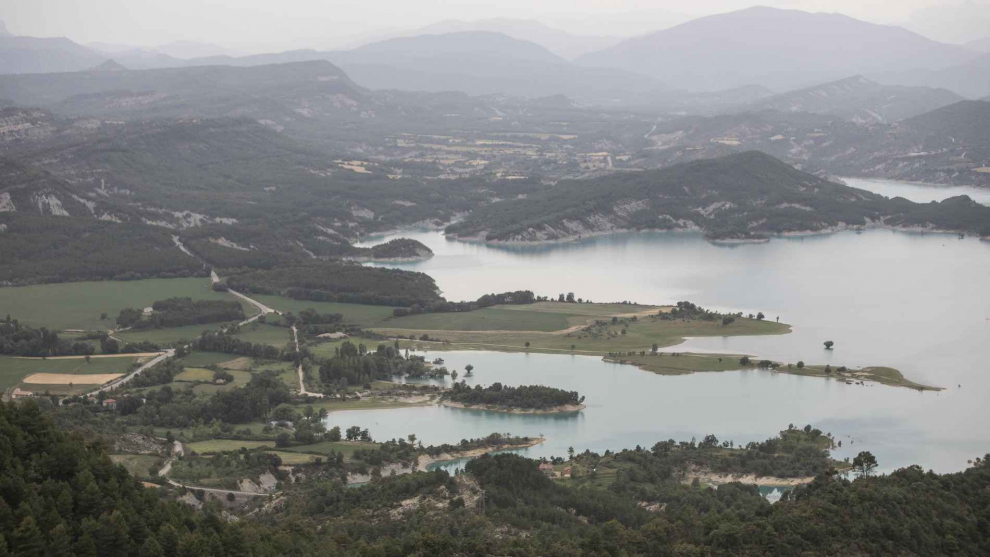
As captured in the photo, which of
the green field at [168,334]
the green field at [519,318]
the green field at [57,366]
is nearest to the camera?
the green field at [57,366]

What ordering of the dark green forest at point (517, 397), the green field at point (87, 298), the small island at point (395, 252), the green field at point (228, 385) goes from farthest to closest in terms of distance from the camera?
the small island at point (395, 252), the green field at point (87, 298), the green field at point (228, 385), the dark green forest at point (517, 397)

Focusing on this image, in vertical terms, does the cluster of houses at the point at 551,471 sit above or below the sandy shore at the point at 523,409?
below

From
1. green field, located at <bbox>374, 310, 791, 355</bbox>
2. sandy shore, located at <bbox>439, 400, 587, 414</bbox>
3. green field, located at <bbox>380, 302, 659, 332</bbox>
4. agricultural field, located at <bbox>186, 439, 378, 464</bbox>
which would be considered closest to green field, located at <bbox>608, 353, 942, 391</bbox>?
green field, located at <bbox>374, 310, 791, 355</bbox>

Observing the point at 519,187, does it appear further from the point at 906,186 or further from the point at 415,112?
the point at 415,112

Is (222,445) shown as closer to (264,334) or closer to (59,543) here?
(59,543)

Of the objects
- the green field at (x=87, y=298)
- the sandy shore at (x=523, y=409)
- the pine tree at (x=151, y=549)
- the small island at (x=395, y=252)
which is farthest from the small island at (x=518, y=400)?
the small island at (x=395, y=252)

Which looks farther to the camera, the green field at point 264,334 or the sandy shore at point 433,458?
the green field at point 264,334

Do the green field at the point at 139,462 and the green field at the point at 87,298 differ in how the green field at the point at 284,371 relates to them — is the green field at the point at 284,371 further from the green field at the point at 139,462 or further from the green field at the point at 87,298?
the green field at the point at 139,462
